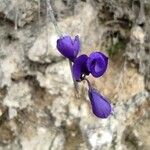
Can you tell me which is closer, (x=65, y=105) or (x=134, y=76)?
(x=65, y=105)

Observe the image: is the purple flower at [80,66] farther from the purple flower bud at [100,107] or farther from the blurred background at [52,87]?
the blurred background at [52,87]

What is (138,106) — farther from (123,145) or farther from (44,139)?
(44,139)

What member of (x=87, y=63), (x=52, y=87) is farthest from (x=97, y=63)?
(x=52, y=87)

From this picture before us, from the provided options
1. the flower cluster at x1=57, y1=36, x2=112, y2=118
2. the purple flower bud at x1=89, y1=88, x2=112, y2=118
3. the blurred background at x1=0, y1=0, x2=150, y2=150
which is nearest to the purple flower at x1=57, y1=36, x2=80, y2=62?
the flower cluster at x1=57, y1=36, x2=112, y2=118

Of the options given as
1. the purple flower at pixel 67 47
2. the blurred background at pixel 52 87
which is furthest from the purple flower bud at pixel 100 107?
the blurred background at pixel 52 87

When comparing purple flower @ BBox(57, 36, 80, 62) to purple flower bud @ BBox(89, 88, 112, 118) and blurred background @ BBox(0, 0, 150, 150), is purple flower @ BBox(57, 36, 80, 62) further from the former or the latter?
blurred background @ BBox(0, 0, 150, 150)

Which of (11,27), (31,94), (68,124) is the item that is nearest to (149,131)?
(68,124)

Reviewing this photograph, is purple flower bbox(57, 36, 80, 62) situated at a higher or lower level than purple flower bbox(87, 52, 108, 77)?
higher

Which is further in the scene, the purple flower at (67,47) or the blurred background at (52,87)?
the blurred background at (52,87)
